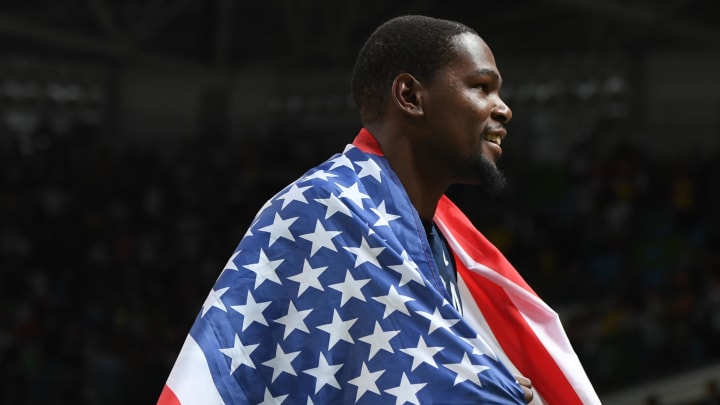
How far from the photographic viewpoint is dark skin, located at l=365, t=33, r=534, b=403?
2.16m

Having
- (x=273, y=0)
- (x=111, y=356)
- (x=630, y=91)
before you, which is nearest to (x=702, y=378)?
(x=111, y=356)

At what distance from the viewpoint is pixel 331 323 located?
191 cm

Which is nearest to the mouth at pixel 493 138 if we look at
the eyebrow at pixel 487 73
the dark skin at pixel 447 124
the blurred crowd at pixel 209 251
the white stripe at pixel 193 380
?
the dark skin at pixel 447 124

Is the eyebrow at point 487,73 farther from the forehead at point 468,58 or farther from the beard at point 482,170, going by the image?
the beard at point 482,170

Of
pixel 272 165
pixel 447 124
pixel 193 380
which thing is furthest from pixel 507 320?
pixel 272 165

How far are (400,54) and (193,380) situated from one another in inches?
30.6

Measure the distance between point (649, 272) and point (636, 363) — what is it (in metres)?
2.03

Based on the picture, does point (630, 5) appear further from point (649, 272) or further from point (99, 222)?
point (99, 222)

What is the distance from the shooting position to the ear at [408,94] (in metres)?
2.16

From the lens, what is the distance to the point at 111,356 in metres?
10.0

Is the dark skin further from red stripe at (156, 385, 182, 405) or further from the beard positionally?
red stripe at (156, 385, 182, 405)

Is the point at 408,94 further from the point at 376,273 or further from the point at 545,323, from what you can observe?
the point at 545,323

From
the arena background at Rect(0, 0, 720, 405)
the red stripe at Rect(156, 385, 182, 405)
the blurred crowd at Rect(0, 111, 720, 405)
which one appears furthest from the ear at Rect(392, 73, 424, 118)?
the blurred crowd at Rect(0, 111, 720, 405)

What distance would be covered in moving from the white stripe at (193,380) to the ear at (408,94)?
Result: 2.09ft
